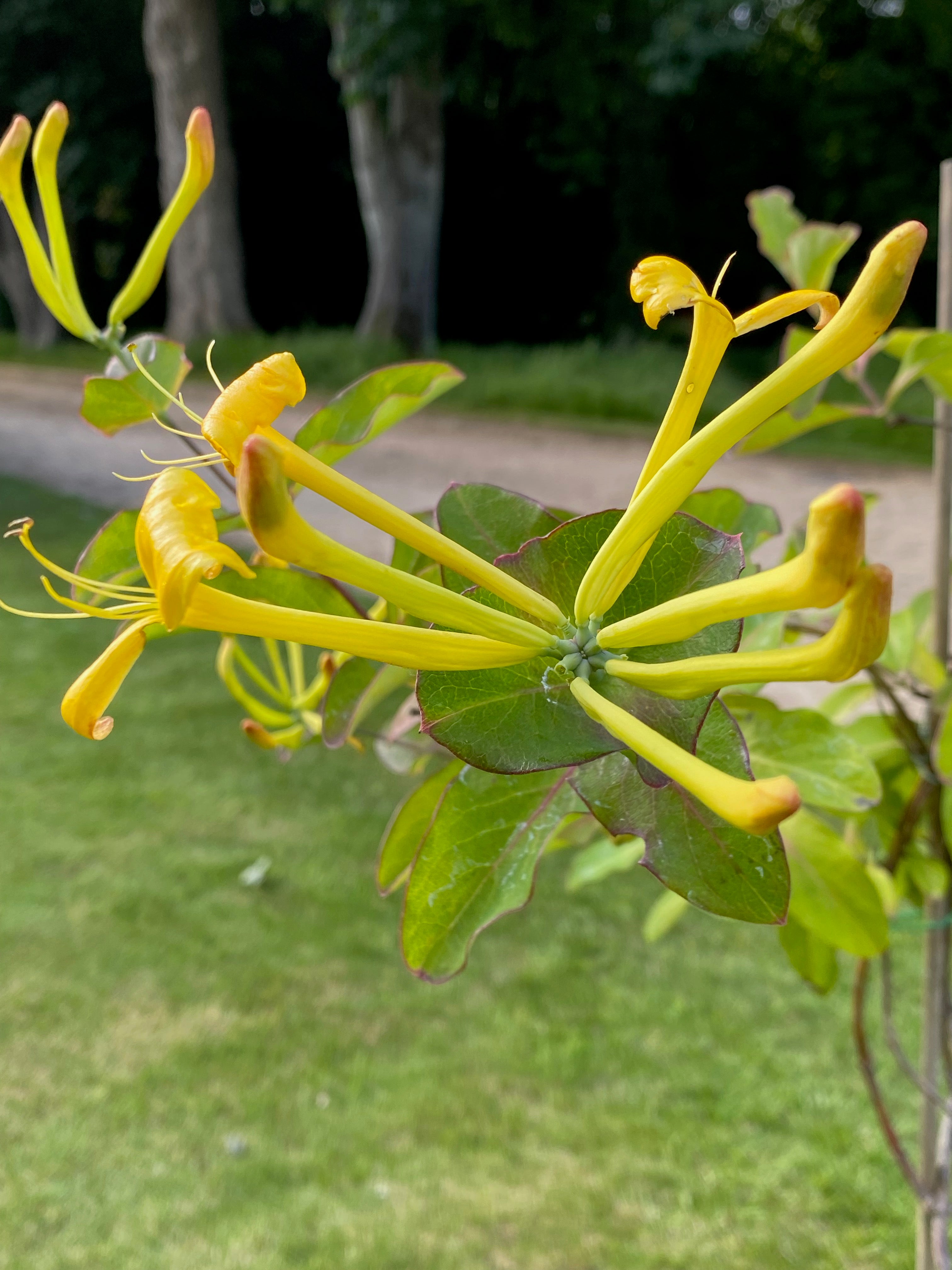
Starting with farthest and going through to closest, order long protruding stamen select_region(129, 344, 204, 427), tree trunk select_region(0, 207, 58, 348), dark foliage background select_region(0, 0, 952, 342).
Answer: tree trunk select_region(0, 207, 58, 348) → dark foliage background select_region(0, 0, 952, 342) → long protruding stamen select_region(129, 344, 204, 427)

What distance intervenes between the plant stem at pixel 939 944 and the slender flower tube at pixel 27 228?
0.48 m

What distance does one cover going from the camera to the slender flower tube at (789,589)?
0.19 metres

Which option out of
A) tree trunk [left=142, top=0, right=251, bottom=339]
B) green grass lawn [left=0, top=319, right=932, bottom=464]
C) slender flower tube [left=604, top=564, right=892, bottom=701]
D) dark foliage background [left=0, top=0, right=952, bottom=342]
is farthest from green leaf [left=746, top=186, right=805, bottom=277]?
dark foliage background [left=0, top=0, right=952, bottom=342]

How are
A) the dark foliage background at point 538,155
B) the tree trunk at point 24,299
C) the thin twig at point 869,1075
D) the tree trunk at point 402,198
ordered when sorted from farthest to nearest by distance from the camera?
the tree trunk at point 24,299
the dark foliage background at point 538,155
the tree trunk at point 402,198
the thin twig at point 869,1075

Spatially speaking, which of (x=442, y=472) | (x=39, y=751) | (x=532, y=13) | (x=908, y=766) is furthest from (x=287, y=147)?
(x=908, y=766)

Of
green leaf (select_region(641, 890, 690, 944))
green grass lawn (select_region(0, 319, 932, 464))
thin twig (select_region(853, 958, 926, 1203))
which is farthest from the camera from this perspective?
green grass lawn (select_region(0, 319, 932, 464))

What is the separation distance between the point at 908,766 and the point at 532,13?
280 inches

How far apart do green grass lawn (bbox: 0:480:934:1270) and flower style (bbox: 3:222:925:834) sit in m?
1.19

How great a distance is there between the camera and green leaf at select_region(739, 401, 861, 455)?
0.60m

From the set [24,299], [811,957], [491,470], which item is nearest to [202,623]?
[811,957]

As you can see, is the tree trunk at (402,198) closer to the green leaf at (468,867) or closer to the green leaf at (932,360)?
the green leaf at (932,360)

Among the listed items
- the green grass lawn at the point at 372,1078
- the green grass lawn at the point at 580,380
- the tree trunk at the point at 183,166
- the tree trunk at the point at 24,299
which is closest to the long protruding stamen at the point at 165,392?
the green grass lawn at the point at 372,1078

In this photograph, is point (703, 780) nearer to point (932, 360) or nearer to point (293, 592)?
point (293, 592)

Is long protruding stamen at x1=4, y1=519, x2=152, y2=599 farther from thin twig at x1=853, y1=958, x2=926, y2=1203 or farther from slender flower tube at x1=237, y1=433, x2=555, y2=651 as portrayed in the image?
thin twig at x1=853, y1=958, x2=926, y2=1203
